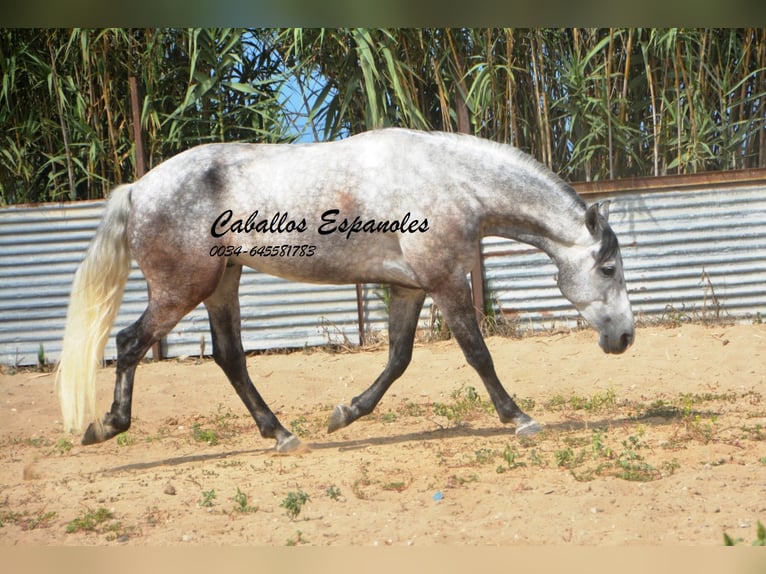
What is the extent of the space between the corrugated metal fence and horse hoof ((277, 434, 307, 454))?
7.65 ft

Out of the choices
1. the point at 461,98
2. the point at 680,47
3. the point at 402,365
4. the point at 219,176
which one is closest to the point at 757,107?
the point at 680,47

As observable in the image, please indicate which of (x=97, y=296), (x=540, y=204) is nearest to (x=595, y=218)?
(x=540, y=204)

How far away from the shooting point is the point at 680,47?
6.91m

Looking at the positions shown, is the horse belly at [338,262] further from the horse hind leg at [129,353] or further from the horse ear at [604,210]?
the horse ear at [604,210]

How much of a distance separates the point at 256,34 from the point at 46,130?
1708mm

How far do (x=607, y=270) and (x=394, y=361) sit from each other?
3.86 ft

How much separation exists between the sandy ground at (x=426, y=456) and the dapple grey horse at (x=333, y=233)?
43 centimetres

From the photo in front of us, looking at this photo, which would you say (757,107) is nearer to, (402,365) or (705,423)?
(705,423)

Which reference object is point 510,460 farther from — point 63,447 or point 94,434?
point 63,447

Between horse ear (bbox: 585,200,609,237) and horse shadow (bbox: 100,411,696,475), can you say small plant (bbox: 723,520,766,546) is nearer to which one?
horse shadow (bbox: 100,411,696,475)

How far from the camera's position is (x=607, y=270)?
4801 mm

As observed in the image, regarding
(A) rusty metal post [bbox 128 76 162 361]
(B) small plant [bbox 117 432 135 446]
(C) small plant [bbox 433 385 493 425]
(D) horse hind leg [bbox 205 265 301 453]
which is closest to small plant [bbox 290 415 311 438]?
(D) horse hind leg [bbox 205 265 301 453]

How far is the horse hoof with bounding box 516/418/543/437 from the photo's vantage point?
4.70 meters

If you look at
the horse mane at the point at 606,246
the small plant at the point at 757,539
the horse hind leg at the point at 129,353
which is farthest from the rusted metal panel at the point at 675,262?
the small plant at the point at 757,539
